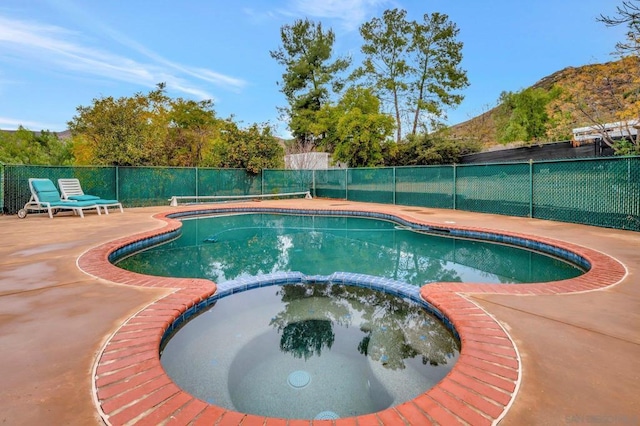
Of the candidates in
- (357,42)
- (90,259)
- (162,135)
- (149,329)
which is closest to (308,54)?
(357,42)

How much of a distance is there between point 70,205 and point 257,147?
24.9 ft

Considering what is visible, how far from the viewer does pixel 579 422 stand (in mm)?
1362

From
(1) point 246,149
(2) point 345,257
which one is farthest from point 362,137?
(2) point 345,257

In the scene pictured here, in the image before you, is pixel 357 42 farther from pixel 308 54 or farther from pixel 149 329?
pixel 149 329

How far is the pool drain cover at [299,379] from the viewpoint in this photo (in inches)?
82.6

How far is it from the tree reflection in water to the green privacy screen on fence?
566 centimetres

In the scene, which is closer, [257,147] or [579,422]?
[579,422]

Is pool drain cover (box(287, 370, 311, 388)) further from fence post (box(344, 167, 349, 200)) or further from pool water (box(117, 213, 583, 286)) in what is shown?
fence post (box(344, 167, 349, 200))

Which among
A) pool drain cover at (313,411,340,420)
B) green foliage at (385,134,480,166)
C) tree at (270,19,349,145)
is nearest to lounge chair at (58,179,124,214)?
pool drain cover at (313,411,340,420)

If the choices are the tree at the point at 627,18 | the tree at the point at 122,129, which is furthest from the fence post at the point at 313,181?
the tree at the point at 627,18

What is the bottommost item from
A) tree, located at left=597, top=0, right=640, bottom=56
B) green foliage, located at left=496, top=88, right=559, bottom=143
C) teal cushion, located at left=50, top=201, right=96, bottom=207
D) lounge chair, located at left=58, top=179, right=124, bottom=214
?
teal cushion, located at left=50, top=201, right=96, bottom=207

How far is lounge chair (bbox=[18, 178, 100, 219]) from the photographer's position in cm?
848

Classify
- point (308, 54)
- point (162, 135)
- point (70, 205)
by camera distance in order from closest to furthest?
1. point (70, 205)
2. point (162, 135)
3. point (308, 54)

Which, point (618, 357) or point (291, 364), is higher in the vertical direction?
point (618, 357)
